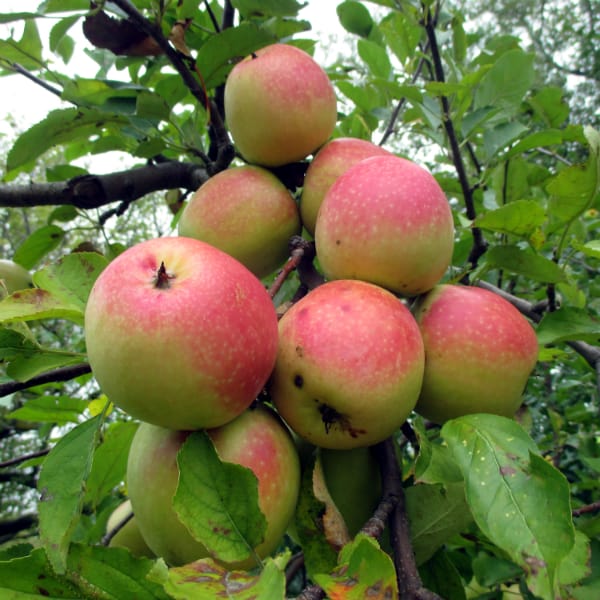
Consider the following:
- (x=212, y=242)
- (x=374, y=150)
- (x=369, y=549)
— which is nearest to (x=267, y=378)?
(x=369, y=549)

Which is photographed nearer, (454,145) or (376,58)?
(454,145)

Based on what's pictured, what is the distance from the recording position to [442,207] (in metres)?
0.95

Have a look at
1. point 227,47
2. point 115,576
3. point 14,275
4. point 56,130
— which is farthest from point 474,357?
point 14,275

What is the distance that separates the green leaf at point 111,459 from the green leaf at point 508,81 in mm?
1154

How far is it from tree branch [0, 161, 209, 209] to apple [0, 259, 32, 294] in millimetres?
308

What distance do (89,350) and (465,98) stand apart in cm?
100

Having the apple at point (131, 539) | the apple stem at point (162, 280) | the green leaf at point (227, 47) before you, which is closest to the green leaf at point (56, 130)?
the green leaf at point (227, 47)

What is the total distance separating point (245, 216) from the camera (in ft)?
3.53

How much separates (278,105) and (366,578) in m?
0.88

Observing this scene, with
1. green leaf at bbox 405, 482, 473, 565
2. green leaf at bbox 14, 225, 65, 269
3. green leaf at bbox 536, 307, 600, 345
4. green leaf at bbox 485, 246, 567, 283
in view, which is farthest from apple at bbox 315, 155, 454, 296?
green leaf at bbox 14, 225, 65, 269

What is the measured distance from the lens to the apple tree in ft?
2.01

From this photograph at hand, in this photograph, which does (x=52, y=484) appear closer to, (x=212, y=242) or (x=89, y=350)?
(x=89, y=350)

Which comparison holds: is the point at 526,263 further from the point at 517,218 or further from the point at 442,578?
the point at 442,578

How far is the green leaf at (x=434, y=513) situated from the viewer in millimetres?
823
